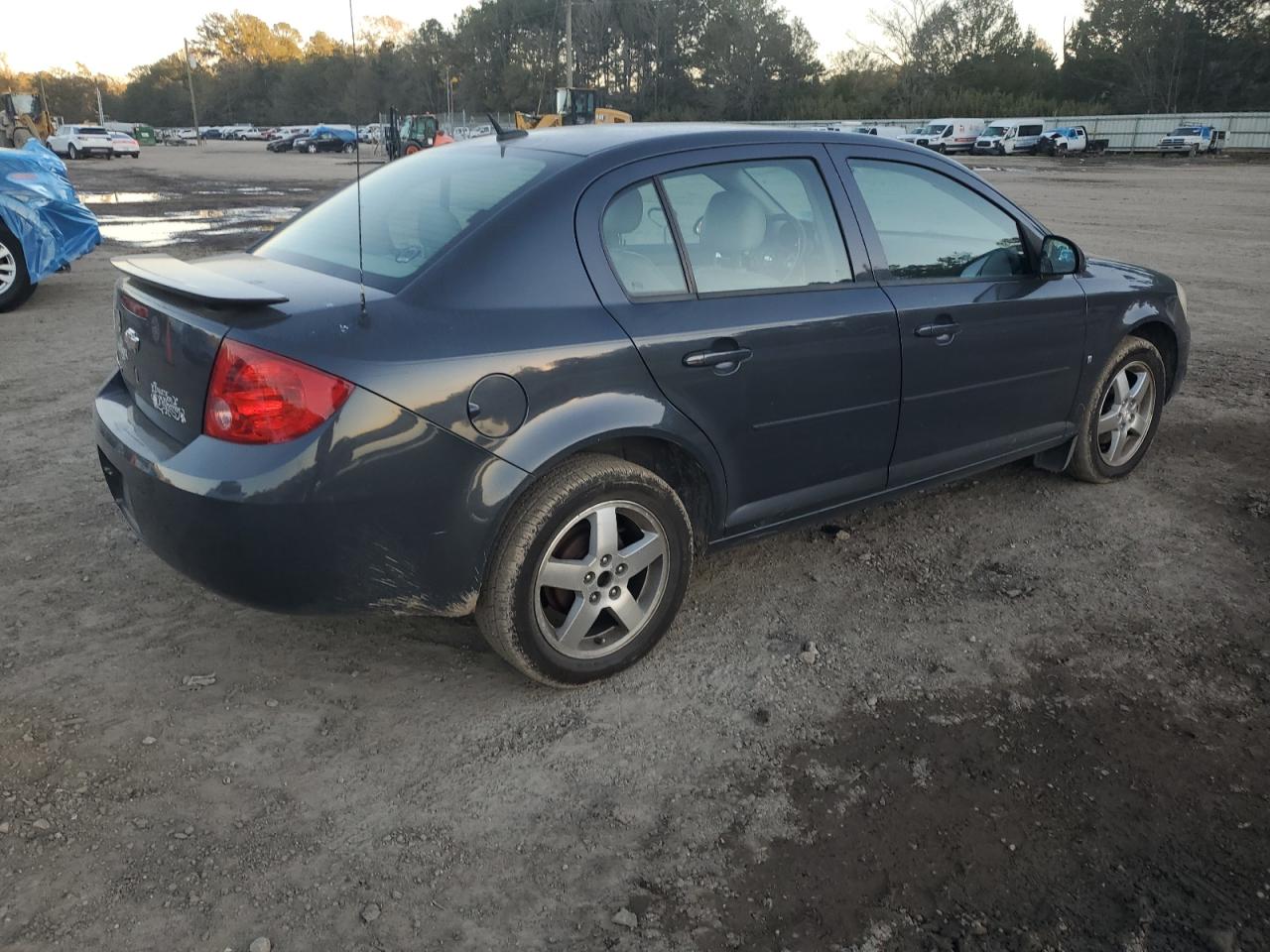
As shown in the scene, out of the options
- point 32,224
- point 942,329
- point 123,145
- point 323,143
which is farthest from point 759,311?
point 323,143

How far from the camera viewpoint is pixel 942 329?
377 cm

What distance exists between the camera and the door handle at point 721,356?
312 centimetres

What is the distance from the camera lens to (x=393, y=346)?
2.65 metres

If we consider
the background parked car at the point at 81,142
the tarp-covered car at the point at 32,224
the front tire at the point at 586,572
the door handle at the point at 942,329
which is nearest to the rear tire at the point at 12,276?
the tarp-covered car at the point at 32,224

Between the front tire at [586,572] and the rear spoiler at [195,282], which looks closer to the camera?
the rear spoiler at [195,282]

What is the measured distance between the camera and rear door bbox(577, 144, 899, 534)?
3.10m

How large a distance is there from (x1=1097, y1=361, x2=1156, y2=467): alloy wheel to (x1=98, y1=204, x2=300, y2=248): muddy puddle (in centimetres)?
1121

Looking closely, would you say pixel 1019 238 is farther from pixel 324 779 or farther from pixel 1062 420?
pixel 324 779

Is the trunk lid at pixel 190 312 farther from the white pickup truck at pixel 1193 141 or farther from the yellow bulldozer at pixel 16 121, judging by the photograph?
the white pickup truck at pixel 1193 141

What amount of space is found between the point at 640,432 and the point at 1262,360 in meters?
6.55

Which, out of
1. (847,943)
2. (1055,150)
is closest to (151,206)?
(847,943)

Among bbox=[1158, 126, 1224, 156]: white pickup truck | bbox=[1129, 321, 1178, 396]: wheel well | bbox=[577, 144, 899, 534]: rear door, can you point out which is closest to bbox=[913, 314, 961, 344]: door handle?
bbox=[577, 144, 899, 534]: rear door

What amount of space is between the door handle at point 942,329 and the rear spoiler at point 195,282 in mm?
2262

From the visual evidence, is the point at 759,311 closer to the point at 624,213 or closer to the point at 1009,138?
the point at 624,213
